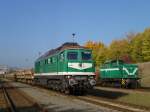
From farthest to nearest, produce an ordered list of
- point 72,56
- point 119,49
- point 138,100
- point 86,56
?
point 119,49 → point 86,56 → point 72,56 → point 138,100

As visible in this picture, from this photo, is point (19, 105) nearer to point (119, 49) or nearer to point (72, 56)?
point (72, 56)

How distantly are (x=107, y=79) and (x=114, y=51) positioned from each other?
54.9 metres

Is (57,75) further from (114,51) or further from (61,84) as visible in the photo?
(114,51)

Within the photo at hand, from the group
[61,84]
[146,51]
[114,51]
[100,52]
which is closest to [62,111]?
[61,84]

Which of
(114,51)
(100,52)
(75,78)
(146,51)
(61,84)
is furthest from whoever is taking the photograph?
(100,52)

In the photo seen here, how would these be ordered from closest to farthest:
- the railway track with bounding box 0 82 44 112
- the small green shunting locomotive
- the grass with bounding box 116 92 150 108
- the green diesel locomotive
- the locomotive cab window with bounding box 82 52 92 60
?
the railway track with bounding box 0 82 44 112, the grass with bounding box 116 92 150 108, the green diesel locomotive, the locomotive cab window with bounding box 82 52 92 60, the small green shunting locomotive

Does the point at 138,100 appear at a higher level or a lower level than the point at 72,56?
lower

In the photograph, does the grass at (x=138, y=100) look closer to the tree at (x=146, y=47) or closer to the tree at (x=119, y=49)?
the tree at (x=146, y=47)

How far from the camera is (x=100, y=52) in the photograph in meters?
103

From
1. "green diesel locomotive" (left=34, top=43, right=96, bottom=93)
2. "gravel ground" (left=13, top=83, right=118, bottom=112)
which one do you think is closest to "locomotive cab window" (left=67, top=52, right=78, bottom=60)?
"green diesel locomotive" (left=34, top=43, right=96, bottom=93)

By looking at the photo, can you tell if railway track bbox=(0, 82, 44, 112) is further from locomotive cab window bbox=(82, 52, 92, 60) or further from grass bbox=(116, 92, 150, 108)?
grass bbox=(116, 92, 150, 108)

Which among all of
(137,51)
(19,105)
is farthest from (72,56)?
(137,51)

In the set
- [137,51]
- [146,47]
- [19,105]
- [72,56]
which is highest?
[146,47]

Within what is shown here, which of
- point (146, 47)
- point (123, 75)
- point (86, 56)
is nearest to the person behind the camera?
point (86, 56)
